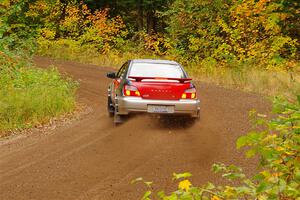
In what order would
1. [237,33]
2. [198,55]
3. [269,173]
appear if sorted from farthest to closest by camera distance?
[198,55] < [237,33] < [269,173]

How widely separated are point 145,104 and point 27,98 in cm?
325

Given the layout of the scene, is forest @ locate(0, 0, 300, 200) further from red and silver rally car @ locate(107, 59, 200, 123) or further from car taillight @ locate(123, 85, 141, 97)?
car taillight @ locate(123, 85, 141, 97)

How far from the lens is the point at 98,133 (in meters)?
10.3

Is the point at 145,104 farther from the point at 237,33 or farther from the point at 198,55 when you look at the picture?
the point at 198,55

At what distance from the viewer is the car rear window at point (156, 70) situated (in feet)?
35.8

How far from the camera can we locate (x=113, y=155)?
8.44 m

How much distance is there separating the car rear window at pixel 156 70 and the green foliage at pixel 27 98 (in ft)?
8.34

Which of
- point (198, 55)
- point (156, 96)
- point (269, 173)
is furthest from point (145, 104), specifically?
point (198, 55)

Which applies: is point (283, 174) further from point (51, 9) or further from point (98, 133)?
point (51, 9)

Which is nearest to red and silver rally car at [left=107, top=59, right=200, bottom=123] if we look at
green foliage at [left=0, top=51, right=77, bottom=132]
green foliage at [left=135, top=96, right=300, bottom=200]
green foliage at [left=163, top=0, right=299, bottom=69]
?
green foliage at [left=0, top=51, right=77, bottom=132]

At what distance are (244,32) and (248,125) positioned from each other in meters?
12.8

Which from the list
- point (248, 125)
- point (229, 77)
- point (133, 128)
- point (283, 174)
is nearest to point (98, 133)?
point (133, 128)

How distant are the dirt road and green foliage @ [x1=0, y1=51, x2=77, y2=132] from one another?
823 mm

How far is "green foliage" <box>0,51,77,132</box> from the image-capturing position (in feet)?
36.0
